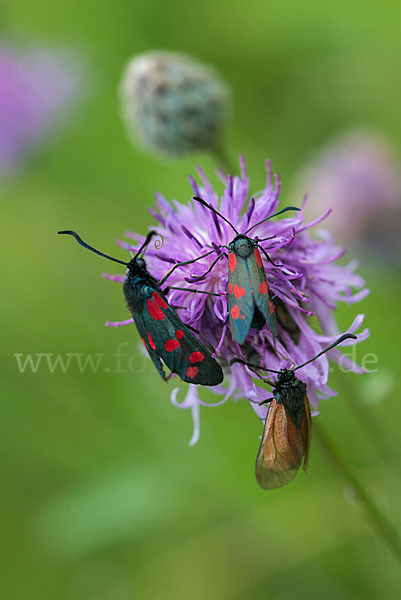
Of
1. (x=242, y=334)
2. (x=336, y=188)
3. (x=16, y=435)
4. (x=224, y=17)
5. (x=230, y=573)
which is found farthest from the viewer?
(x=224, y=17)

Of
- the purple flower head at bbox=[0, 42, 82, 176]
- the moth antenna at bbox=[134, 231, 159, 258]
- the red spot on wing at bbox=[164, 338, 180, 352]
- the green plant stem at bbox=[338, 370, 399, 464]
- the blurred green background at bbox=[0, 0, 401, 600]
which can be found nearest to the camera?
the red spot on wing at bbox=[164, 338, 180, 352]

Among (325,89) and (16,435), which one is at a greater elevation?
(325,89)

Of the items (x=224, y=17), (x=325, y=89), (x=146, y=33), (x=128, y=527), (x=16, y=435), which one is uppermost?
(x=146, y=33)

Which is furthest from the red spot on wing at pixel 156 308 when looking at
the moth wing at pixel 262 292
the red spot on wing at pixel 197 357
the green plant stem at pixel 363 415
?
the green plant stem at pixel 363 415

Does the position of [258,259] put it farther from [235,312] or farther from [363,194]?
[363,194]

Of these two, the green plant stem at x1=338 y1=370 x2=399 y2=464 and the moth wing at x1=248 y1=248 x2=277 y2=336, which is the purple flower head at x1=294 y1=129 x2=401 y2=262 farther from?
the moth wing at x1=248 y1=248 x2=277 y2=336

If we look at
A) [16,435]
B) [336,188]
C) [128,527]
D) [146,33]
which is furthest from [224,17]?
[128,527]

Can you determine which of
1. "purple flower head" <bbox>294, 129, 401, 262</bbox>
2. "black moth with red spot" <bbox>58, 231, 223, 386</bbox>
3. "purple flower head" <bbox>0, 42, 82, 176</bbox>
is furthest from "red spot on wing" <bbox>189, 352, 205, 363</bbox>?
"purple flower head" <bbox>0, 42, 82, 176</bbox>

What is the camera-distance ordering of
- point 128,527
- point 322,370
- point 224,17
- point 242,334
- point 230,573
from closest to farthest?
1. point 242,334
2. point 322,370
3. point 128,527
4. point 230,573
5. point 224,17

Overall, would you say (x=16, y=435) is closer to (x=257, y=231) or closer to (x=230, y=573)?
(x=230, y=573)
